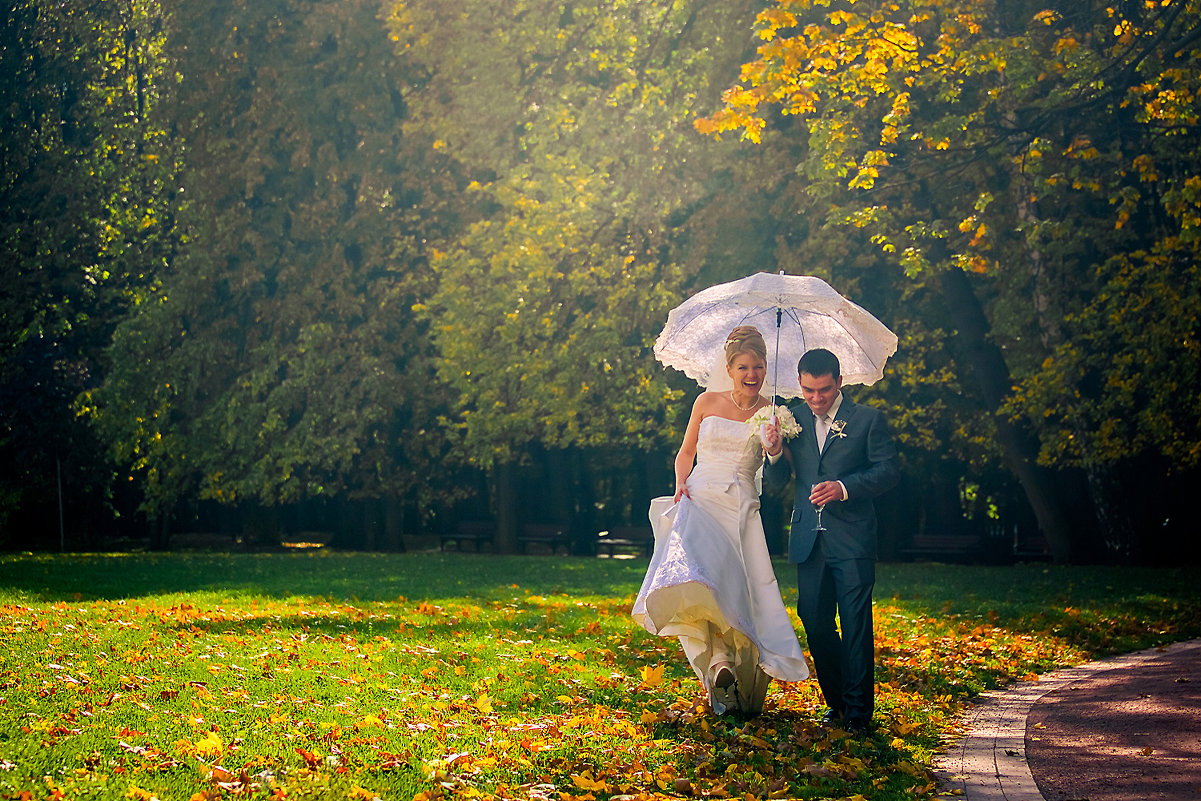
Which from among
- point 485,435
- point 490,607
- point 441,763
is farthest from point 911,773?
point 485,435

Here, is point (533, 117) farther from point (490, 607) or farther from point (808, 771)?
point (808, 771)

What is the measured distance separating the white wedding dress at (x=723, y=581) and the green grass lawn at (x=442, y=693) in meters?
0.38

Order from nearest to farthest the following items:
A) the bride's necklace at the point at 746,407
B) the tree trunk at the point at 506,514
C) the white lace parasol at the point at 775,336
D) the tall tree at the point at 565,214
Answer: the bride's necklace at the point at 746,407 → the white lace parasol at the point at 775,336 → the tall tree at the point at 565,214 → the tree trunk at the point at 506,514

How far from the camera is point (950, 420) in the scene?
82.5 feet

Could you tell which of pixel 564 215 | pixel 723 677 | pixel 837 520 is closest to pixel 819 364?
→ pixel 837 520

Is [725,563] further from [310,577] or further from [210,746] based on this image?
[310,577]

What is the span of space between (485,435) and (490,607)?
13292mm

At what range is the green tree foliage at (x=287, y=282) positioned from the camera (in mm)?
28141

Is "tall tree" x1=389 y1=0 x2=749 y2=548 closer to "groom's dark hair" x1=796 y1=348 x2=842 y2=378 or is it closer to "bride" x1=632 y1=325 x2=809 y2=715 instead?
"bride" x1=632 y1=325 x2=809 y2=715

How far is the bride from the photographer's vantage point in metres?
7.27

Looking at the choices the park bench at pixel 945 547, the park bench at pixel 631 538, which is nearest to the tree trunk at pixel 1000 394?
the park bench at pixel 945 547

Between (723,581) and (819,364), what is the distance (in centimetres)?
141

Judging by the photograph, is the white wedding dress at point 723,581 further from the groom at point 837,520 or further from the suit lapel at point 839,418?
the suit lapel at point 839,418

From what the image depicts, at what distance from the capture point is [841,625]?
7316 mm
